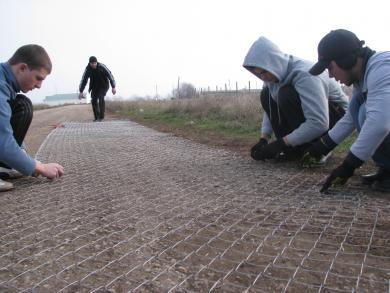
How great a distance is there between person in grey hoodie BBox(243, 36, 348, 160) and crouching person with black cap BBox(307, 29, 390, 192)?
1.57 feet

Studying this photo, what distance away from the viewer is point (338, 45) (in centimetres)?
200

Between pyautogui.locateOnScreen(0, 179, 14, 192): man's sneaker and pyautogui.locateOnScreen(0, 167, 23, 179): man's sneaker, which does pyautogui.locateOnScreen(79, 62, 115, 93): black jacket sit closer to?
pyautogui.locateOnScreen(0, 167, 23, 179): man's sneaker

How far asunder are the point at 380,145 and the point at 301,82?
85 cm

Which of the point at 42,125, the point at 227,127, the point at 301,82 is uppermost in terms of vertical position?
the point at 301,82

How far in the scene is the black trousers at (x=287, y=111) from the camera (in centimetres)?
294

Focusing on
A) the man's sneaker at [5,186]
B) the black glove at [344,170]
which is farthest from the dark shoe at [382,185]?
the man's sneaker at [5,186]

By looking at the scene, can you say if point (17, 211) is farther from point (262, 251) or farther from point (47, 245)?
point (262, 251)

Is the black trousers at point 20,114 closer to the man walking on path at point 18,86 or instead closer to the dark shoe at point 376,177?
the man walking on path at point 18,86

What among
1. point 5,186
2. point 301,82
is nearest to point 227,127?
point 301,82

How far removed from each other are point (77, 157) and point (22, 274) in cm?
238

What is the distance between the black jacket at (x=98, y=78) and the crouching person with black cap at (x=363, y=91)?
640 centimetres

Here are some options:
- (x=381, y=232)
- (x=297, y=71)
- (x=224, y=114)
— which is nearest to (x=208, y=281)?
(x=381, y=232)

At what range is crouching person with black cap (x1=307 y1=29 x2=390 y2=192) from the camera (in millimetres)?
1897

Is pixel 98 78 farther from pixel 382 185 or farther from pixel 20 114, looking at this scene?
pixel 382 185
